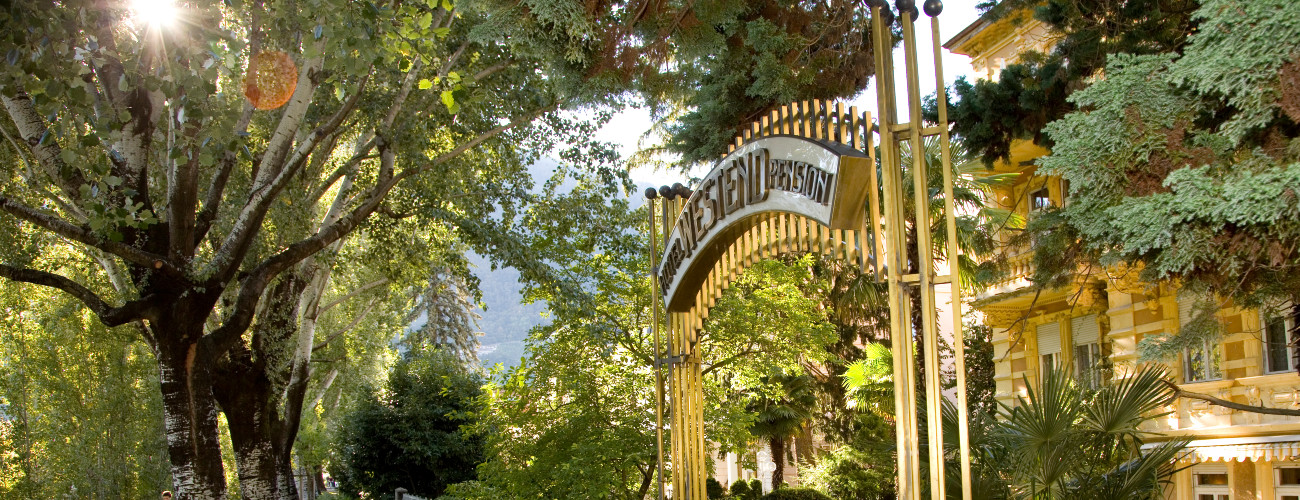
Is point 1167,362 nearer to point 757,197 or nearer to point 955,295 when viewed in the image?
point 757,197

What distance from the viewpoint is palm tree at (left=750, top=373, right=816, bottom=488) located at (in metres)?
21.6

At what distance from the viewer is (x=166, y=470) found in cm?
2278

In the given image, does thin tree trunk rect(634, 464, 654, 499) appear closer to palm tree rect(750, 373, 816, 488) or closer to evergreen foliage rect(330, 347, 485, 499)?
palm tree rect(750, 373, 816, 488)

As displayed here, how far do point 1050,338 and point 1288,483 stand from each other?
4431mm

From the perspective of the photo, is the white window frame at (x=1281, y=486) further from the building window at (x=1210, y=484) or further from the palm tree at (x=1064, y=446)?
the palm tree at (x=1064, y=446)

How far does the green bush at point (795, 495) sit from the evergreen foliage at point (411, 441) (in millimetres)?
6757

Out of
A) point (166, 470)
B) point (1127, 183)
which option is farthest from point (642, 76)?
point (166, 470)

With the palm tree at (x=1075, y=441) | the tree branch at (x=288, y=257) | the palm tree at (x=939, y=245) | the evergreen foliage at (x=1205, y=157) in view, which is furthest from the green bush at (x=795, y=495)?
the evergreen foliage at (x=1205, y=157)

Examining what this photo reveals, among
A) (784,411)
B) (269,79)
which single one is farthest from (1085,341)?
(269,79)

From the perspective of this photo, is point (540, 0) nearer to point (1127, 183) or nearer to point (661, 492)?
point (661, 492)

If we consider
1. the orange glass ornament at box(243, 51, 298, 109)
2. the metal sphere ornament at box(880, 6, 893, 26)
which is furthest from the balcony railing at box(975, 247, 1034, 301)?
the metal sphere ornament at box(880, 6, 893, 26)

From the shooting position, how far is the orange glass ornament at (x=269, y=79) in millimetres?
13695

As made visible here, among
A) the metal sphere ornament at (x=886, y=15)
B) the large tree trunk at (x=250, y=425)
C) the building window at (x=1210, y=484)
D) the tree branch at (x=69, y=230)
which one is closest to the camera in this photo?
the metal sphere ornament at (x=886, y=15)

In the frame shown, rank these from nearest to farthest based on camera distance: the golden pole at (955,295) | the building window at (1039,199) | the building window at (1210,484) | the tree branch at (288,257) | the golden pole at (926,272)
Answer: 1. the golden pole at (955,295)
2. the golden pole at (926,272)
3. the tree branch at (288,257)
4. the building window at (1210,484)
5. the building window at (1039,199)
